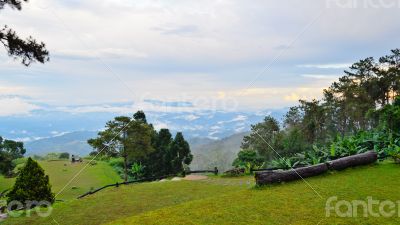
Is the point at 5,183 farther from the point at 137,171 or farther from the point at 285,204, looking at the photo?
the point at 285,204

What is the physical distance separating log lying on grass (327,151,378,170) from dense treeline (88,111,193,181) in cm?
2103

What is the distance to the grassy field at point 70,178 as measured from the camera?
29.1 meters

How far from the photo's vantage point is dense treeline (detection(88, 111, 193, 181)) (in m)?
33.0

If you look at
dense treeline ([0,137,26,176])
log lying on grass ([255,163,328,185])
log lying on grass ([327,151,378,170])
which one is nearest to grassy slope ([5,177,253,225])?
log lying on grass ([255,163,328,185])

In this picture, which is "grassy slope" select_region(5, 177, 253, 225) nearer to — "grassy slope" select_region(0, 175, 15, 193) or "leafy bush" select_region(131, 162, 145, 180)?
"grassy slope" select_region(0, 175, 15, 193)

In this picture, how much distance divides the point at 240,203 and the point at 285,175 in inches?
145

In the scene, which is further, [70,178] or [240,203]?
[70,178]

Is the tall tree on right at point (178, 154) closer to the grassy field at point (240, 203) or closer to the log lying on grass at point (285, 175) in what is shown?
the grassy field at point (240, 203)

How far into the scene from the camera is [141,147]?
37.3 metres

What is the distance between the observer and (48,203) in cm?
1508

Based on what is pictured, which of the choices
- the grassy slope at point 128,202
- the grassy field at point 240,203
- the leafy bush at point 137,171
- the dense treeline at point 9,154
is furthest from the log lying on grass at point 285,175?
the dense treeline at point 9,154

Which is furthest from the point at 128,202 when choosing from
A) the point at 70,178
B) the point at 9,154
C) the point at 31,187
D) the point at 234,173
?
the point at 9,154

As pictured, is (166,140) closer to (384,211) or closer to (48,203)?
(48,203)

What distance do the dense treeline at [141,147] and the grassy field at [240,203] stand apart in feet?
55.3
